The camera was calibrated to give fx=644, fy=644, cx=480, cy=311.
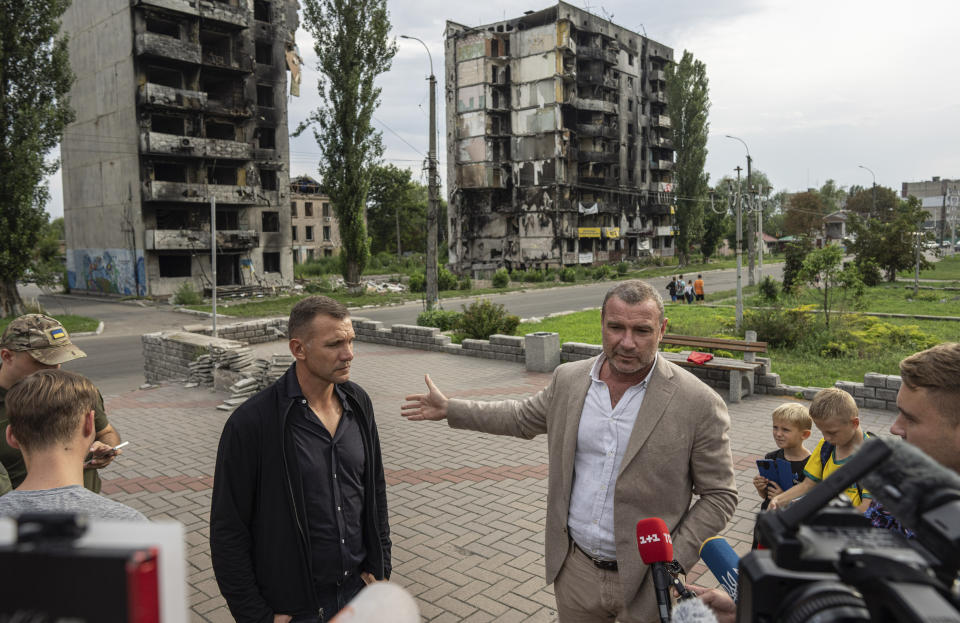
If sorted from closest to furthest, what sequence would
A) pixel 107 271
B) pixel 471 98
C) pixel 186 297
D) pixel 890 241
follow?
1. pixel 890 241
2. pixel 186 297
3. pixel 107 271
4. pixel 471 98

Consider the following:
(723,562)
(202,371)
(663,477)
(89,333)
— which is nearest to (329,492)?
(663,477)

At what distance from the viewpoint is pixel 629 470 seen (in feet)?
9.41

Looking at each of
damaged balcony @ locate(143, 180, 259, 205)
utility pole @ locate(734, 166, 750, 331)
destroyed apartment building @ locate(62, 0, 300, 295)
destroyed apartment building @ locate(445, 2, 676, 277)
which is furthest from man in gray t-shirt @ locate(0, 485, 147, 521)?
destroyed apartment building @ locate(445, 2, 676, 277)

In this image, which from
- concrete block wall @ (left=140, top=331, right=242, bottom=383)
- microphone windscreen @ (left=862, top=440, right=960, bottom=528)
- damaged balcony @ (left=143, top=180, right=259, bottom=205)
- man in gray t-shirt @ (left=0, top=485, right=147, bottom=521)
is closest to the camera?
microphone windscreen @ (left=862, top=440, right=960, bottom=528)

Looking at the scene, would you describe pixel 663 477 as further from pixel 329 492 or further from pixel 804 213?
pixel 804 213

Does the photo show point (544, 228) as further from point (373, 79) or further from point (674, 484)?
point (674, 484)

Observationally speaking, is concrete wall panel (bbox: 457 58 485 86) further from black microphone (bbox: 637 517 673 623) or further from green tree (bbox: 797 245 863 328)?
black microphone (bbox: 637 517 673 623)

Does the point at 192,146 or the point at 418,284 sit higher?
the point at 192,146

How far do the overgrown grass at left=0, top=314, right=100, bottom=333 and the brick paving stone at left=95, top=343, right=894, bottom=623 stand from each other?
1392 centimetres

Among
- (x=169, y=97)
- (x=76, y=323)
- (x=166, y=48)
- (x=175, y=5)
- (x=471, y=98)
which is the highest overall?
(x=471, y=98)

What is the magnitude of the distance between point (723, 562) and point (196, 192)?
3797 cm

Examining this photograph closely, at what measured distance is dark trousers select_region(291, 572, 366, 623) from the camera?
117 inches

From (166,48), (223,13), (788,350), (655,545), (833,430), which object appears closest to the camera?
(655,545)

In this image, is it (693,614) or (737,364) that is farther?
(737,364)
